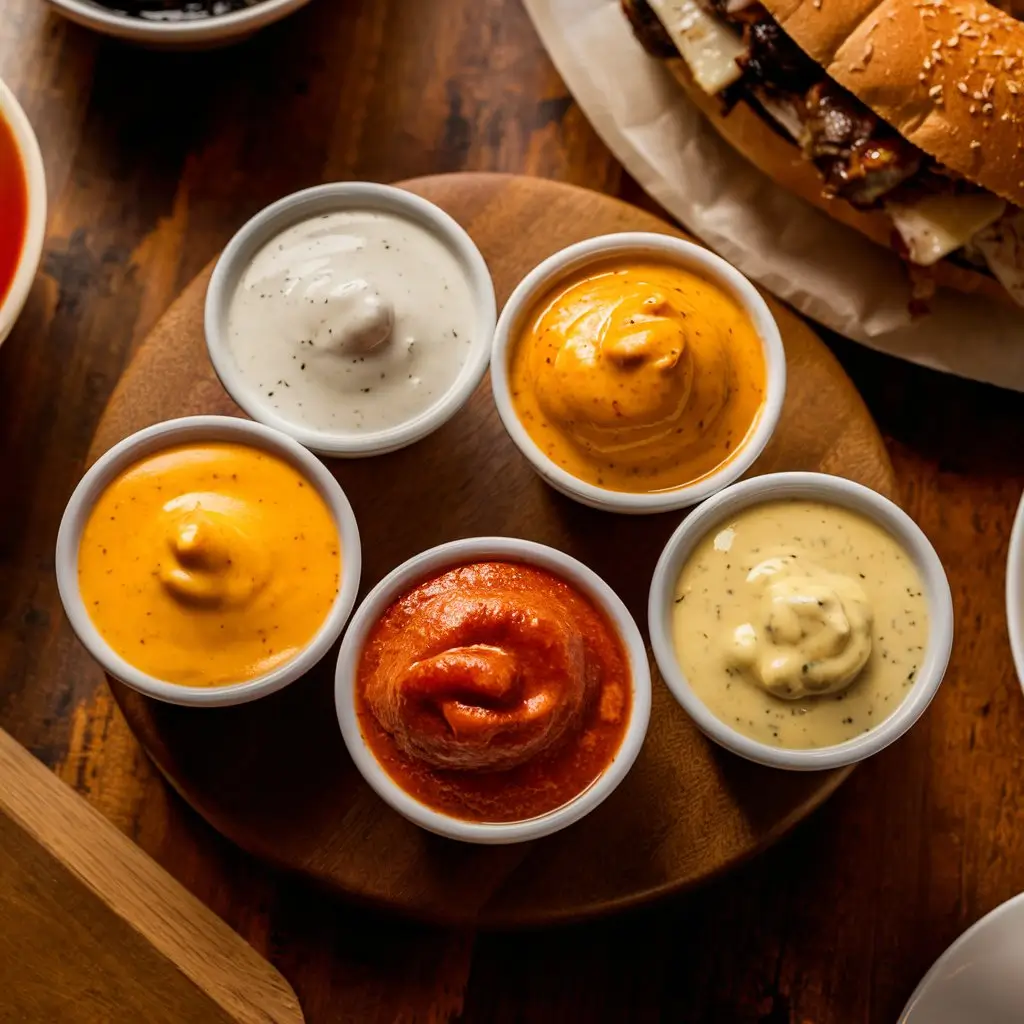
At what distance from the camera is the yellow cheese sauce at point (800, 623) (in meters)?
Answer: 1.47

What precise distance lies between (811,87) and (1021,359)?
55 cm

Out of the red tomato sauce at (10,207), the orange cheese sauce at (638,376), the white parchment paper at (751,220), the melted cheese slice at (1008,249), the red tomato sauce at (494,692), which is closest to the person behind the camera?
the red tomato sauce at (494,692)

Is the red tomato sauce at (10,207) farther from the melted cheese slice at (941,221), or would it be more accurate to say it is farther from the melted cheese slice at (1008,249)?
the melted cheese slice at (1008,249)

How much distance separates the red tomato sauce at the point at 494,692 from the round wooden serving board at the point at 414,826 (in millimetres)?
173

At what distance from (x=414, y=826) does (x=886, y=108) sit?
1.24m

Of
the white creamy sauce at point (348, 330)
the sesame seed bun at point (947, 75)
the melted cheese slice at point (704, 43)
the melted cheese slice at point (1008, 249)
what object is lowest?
the white creamy sauce at point (348, 330)

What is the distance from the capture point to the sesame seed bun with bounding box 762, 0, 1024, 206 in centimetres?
179

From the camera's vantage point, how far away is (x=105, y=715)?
1830 mm

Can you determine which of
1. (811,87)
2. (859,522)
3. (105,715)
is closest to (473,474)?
(859,522)

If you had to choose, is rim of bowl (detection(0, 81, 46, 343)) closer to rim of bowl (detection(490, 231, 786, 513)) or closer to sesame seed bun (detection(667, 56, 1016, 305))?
rim of bowl (detection(490, 231, 786, 513))

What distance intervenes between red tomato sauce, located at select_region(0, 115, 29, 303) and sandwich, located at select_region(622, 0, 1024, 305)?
38.2 inches

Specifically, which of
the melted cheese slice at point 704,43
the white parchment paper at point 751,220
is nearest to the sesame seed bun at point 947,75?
the melted cheese slice at point 704,43

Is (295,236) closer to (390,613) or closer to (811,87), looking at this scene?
(390,613)

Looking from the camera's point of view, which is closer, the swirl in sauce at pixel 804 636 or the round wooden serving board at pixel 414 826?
the swirl in sauce at pixel 804 636
